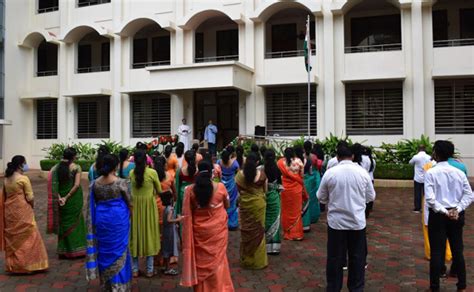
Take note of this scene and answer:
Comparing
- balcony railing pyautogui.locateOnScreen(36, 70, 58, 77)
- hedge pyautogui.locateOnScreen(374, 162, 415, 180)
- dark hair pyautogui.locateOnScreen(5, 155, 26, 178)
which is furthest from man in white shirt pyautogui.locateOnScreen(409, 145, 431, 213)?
balcony railing pyautogui.locateOnScreen(36, 70, 58, 77)

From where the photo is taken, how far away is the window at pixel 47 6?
20.9 m

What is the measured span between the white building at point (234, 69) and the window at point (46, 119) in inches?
2.2

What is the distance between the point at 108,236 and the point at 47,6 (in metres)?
20.1

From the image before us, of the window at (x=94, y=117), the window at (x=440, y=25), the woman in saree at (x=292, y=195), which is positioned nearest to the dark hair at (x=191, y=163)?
the woman in saree at (x=292, y=195)

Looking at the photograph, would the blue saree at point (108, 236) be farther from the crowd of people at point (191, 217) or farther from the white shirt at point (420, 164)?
the white shirt at point (420, 164)

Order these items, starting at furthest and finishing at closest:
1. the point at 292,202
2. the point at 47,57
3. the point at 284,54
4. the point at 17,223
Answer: the point at 47,57
the point at 284,54
the point at 292,202
the point at 17,223

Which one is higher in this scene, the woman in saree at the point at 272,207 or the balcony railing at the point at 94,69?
the balcony railing at the point at 94,69

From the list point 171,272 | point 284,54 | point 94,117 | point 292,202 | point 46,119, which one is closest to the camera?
point 171,272

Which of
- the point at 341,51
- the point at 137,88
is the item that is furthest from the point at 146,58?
the point at 341,51

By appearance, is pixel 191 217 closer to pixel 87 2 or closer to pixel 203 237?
pixel 203 237

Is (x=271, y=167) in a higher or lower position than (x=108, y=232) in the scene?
higher

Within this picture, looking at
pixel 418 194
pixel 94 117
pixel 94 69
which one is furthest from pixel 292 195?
pixel 94 69

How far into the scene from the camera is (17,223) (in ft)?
18.5

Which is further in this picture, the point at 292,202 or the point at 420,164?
the point at 420,164
